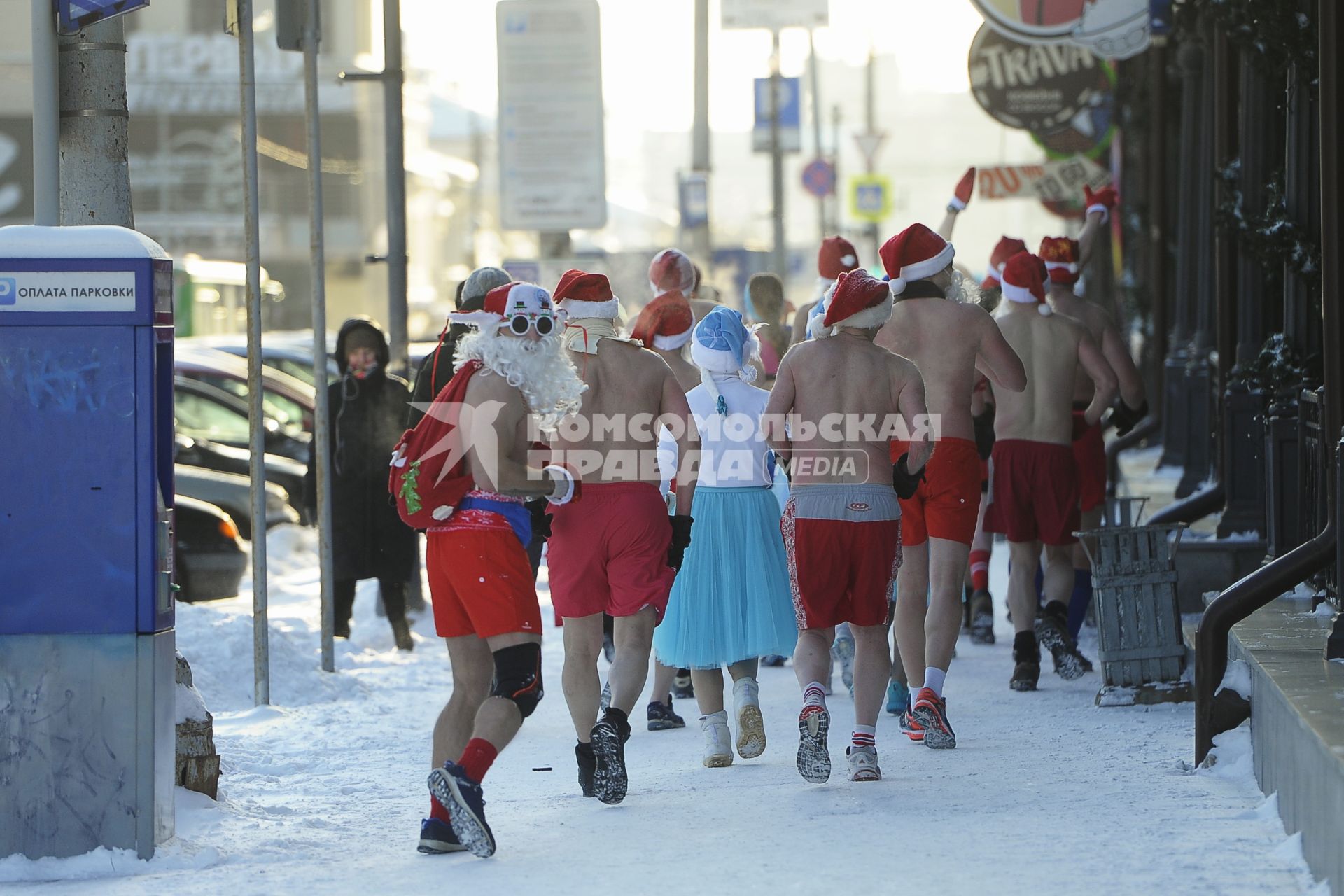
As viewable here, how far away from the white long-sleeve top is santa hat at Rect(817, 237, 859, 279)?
2.68 meters

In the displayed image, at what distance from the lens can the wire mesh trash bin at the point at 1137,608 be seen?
27.7 feet

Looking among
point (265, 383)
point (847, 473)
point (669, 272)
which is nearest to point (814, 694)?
point (847, 473)

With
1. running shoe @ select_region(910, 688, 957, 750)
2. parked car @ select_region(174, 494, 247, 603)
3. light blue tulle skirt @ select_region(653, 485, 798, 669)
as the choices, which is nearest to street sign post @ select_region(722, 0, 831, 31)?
→ parked car @ select_region(174, 494, 247, 603)

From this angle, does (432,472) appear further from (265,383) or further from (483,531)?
(265,383)

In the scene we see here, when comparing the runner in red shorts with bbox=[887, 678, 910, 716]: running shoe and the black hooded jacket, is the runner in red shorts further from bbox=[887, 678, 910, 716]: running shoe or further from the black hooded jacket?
the black hooded jacket

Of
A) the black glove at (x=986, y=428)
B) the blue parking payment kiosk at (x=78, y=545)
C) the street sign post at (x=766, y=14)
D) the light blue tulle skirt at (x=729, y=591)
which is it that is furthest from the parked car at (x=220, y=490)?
the street sign post at (x=766, y=14)

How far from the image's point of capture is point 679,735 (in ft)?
27.1

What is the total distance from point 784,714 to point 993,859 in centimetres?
313

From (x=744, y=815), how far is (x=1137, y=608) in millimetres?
2793

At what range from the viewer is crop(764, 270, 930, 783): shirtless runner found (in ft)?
23.2

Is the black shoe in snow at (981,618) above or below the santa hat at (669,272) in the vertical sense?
below

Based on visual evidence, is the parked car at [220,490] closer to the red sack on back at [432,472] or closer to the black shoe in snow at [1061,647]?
the black shoe in snow at [1061,647]

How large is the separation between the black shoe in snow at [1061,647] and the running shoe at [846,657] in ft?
2.94

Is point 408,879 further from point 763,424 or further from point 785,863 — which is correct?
point 763,424
